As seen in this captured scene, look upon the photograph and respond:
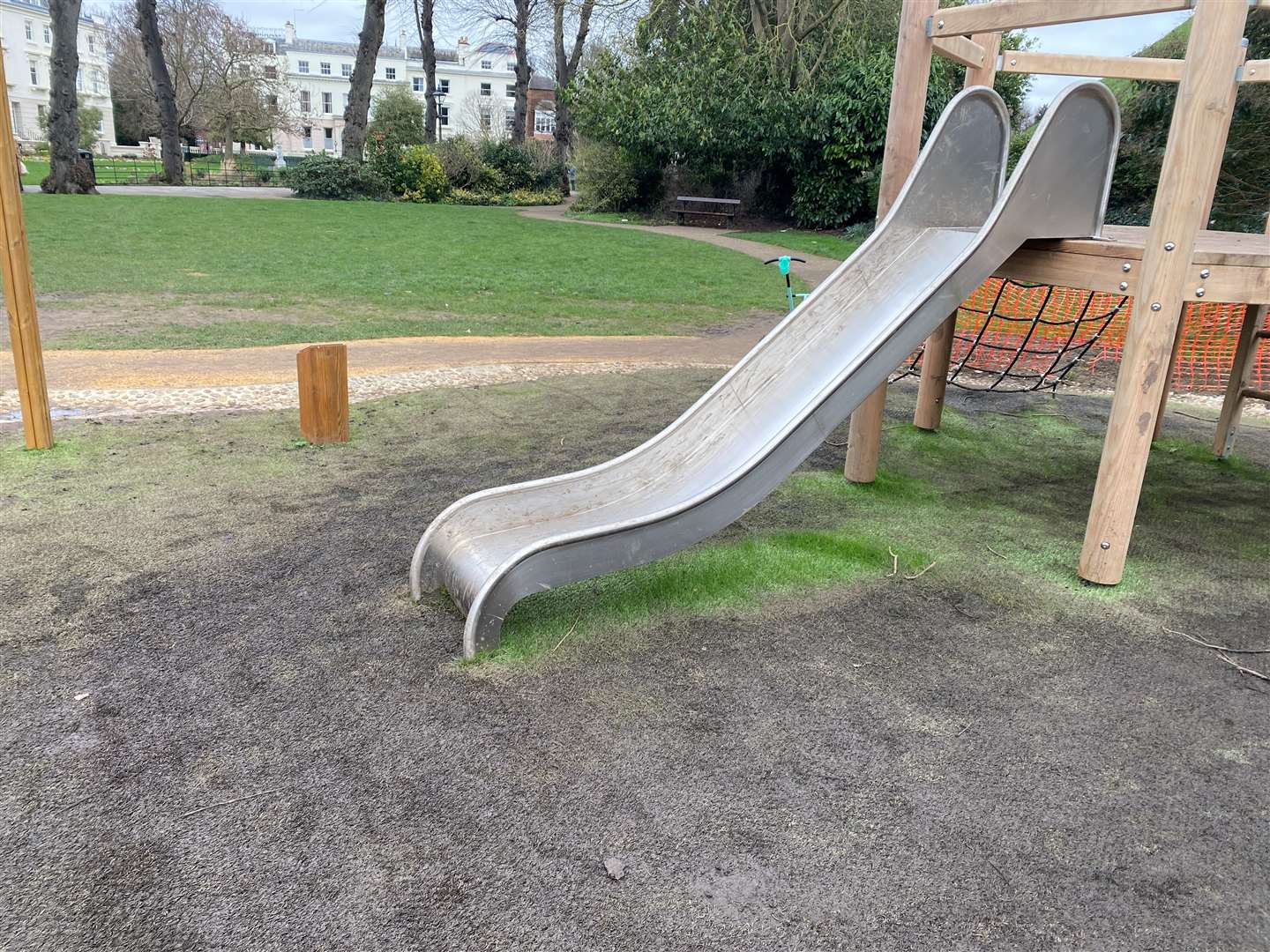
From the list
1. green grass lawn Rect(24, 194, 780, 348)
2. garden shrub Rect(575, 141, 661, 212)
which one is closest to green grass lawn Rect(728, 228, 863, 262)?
green grass lawn Rect(24, 194, 780, 348)

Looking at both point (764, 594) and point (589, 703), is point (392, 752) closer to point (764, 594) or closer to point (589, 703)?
point (589, 703)

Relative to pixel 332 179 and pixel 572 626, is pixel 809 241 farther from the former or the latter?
pixel 572 626

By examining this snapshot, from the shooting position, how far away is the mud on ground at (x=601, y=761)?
1.97 meters

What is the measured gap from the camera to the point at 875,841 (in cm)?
222

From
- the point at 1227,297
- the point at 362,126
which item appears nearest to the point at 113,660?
the point at 1227,297

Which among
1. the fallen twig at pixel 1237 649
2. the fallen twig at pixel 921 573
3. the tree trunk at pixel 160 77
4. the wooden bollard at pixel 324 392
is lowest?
the fallen twig at pixel 921 573

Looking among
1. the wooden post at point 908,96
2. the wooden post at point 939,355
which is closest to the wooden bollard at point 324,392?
the wooden post at point 908,96

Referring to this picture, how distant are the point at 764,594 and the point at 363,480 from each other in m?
2.28

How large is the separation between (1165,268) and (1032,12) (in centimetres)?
123

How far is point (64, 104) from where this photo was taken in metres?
22.4

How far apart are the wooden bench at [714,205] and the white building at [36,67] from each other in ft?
167

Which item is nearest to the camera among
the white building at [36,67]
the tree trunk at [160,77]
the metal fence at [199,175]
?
the tree trunk at [160,77]

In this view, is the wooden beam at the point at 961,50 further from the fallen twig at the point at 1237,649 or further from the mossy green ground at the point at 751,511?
the fallen twig at the point at 1237,649

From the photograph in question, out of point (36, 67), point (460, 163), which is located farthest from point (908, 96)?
point (36, 67)
